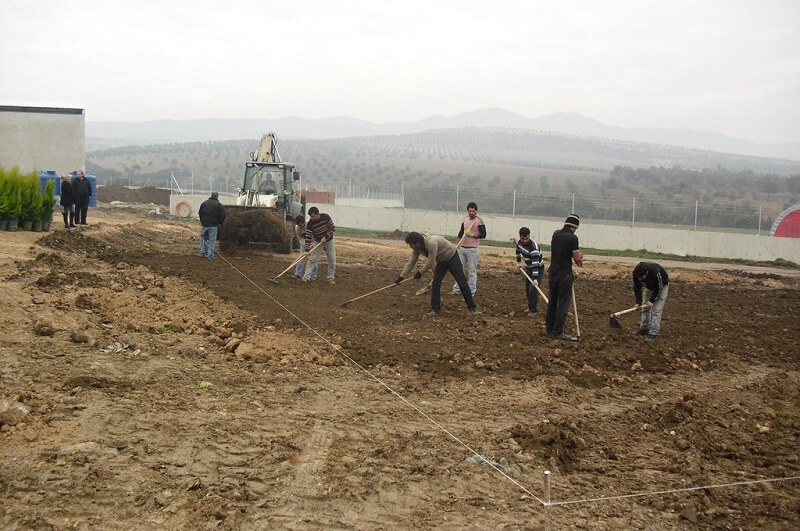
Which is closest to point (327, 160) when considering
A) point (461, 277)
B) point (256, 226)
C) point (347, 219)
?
point (347, 219)

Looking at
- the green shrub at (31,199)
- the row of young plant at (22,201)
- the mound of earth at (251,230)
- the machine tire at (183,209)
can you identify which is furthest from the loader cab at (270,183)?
the machine tire at (183,209)

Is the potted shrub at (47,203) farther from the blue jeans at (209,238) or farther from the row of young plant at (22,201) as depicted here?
the blue jeans at (209,238)

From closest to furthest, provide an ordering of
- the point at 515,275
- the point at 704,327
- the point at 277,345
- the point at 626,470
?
the point at 626,470 < the point at 277,345 < the point at 704,327 < the point at 515,275


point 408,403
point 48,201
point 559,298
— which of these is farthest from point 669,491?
point 48,201

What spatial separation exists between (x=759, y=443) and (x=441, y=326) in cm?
540

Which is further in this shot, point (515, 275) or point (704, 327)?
point (515, 275)

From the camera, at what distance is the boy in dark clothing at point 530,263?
13.6 metres

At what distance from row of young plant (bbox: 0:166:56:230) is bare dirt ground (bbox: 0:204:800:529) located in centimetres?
408

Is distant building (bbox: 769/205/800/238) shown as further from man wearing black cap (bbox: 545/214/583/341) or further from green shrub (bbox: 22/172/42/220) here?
green shrub (bbox: 22/172/42/220)

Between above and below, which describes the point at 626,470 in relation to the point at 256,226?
below

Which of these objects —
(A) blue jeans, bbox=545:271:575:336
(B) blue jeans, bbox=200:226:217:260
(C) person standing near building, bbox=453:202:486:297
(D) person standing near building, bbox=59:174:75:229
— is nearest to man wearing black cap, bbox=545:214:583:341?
(A) blue jeans, bbox=545:271:575:336

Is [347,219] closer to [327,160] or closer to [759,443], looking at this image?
[759,443]

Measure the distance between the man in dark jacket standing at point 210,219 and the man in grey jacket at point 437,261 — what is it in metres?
7.07

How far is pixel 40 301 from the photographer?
11.0m
